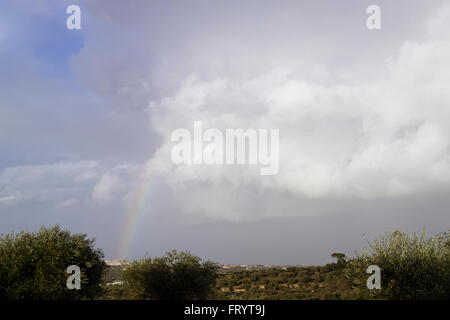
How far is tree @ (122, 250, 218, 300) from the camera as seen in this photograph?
1383 inches

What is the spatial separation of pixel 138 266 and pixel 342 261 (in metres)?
54.3

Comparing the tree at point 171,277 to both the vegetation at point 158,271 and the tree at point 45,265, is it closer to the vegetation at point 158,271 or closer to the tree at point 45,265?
the vegetation at point 158,271

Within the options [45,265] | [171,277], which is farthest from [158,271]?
[45,265]

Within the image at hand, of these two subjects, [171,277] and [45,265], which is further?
[171,277]

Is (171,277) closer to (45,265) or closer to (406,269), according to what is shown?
(45,265)

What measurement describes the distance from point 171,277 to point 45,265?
10.7 meters

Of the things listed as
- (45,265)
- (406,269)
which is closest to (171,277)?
(45,265)

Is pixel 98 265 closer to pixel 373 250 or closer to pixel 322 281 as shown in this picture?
pixel 373 250

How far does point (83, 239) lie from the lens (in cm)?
3766

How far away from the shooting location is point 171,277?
3600 centimetres

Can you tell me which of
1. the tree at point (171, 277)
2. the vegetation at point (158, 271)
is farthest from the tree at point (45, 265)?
the tree at point (171, 277)

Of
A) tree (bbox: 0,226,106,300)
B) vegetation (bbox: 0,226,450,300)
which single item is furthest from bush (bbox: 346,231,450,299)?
tree (bbox: 0,226,106,300)
